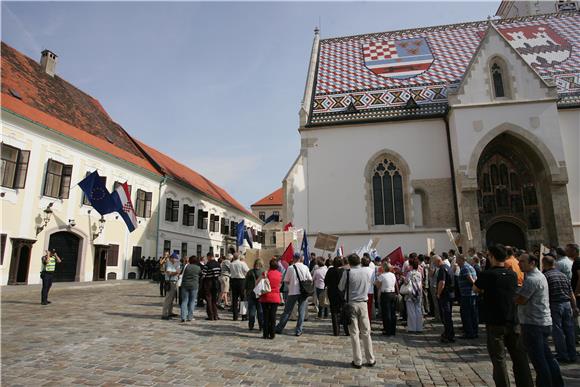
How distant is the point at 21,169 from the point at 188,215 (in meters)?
15.5

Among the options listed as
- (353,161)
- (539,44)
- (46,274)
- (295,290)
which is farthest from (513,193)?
(46,274)

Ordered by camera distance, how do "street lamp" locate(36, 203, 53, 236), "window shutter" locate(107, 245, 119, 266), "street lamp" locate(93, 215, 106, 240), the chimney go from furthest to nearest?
the chimney < "window shutter" locate(107, 245, 119, 266) < "street lamp" locate(93, 215, 106, 240) < "street lamp" locate(36, 203, 53, 236)

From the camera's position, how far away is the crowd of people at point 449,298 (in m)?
4.14

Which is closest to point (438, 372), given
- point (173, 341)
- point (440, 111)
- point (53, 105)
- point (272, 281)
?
point (272, 281)

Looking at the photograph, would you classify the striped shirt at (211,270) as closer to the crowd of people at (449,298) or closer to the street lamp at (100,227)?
the crowd of people at (449,298)

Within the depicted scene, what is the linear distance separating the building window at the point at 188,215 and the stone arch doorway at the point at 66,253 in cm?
1129

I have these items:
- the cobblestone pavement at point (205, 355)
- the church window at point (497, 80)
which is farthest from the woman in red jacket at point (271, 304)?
the church window at point (497, 80)

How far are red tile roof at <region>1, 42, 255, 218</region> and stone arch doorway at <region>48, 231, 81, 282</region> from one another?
5223 millimetres

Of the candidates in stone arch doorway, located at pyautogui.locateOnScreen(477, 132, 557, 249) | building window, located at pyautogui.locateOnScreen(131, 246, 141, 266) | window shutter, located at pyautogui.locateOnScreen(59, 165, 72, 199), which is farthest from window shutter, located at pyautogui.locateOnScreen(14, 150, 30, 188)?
stone arch doorway, located at pyautogui.locateOnScreen(477, 132, 557, 249)

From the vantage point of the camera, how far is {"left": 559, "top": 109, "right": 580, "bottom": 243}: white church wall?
1606 cm

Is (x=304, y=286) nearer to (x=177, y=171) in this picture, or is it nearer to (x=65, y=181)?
(x=65, y=181)

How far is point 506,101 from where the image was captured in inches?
663

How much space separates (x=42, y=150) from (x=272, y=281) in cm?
1567

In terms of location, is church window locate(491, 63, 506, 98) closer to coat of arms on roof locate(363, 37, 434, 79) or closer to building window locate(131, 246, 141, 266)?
coat of arms on roof locate(363, 37, 434, 79)
